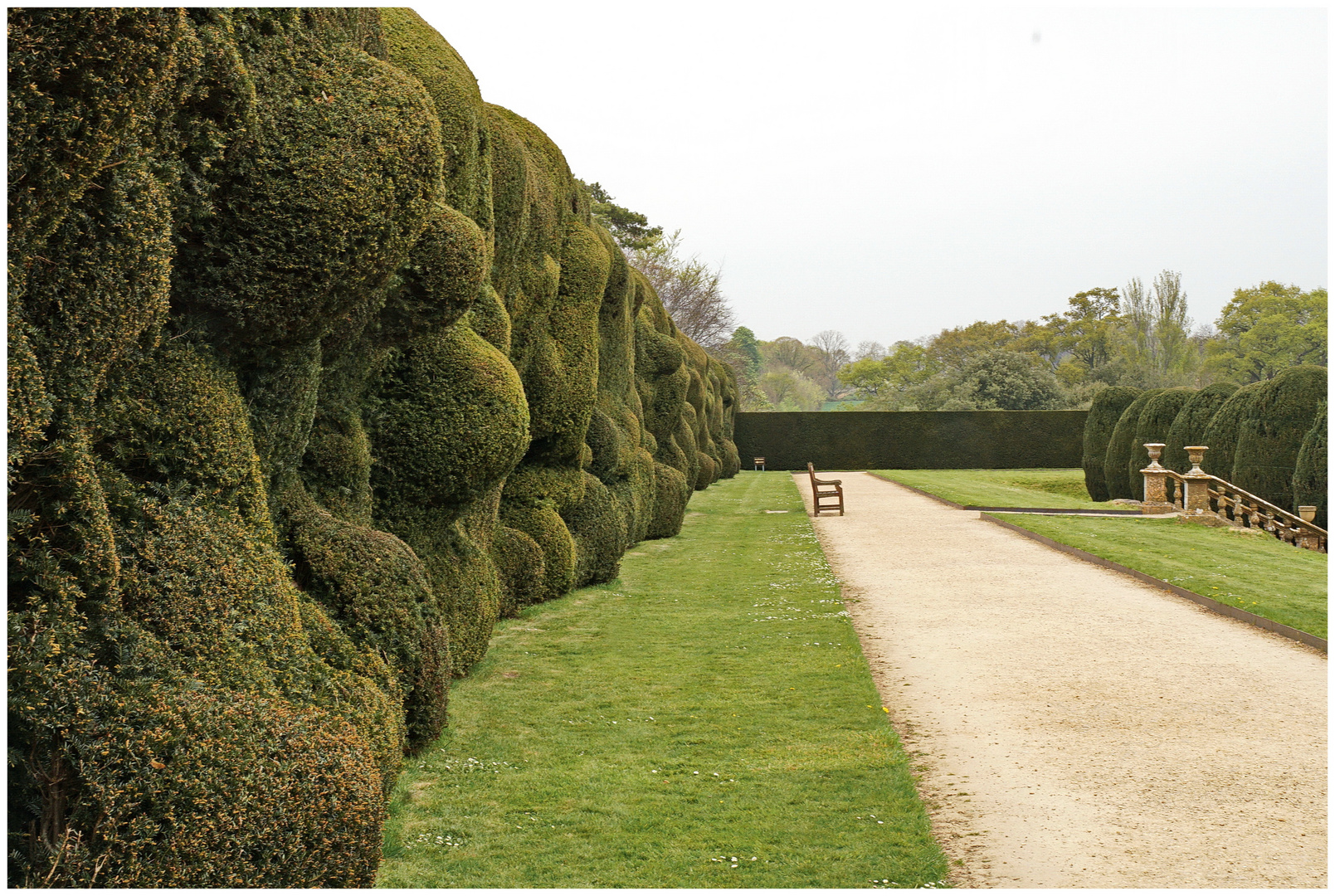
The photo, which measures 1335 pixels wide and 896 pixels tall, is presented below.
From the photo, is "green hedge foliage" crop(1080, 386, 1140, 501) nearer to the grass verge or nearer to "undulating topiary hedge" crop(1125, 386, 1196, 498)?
the grass verge

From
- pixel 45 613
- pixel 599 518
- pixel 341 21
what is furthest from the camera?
pixel 599 518

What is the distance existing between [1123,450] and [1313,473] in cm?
686

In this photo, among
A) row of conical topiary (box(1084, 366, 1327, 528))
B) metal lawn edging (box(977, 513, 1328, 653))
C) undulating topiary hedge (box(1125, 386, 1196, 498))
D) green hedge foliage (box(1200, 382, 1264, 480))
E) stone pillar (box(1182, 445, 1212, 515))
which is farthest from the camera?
undulating topiary hedge (box(1125, 386, 1196, 498))

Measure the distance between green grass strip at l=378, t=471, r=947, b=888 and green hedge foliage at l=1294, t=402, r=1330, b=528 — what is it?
12.5m

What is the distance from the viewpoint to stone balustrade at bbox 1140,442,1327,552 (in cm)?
1775

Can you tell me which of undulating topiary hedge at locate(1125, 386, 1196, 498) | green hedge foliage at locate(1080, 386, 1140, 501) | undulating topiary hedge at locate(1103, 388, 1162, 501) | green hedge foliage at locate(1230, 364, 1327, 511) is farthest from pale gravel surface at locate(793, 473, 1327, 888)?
green hedge foliage at locate(1080, 386, 1140, 501)

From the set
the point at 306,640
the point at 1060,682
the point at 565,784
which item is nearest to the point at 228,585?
the point at 306,640

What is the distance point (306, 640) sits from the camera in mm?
4332

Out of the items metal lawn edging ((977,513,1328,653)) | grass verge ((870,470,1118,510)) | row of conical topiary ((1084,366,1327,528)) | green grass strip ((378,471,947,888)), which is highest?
row of conical topiary ((1084,366,1327,528))

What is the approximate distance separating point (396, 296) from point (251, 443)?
1.71 m

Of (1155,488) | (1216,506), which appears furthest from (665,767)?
(1216,506)

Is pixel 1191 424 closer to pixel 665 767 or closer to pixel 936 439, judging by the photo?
pixel 665 767

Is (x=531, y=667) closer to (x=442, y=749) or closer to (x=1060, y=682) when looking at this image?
(x=442, y=749)

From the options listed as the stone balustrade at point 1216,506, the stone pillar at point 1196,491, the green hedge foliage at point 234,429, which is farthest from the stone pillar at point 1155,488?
the green hedge foliage at point 234,429
